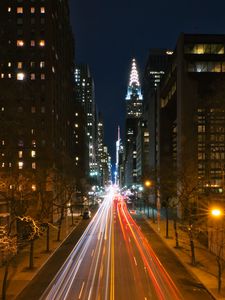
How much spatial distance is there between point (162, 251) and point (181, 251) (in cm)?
203

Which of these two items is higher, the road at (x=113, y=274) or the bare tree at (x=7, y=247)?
the bare tree at (x=7, y=247)

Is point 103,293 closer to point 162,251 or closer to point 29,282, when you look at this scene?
point 29,282

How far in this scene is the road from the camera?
93.8ft

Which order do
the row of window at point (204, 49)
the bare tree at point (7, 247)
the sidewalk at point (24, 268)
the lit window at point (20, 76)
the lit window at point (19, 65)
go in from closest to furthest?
the bare tree at point (7, 247) → the sidewalk at point (24, 268) → the row of window at point (204, 49) → the lit window at point (20, 76) → the lit window at point (19, 65)

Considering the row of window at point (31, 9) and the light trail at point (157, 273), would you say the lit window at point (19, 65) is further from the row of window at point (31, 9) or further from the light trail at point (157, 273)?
the light trail at point (157, 273)

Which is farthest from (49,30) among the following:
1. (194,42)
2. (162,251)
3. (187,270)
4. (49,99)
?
(187,270)

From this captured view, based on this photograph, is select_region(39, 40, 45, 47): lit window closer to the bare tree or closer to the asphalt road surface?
the asphalt road surface

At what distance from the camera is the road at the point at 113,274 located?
2859cm

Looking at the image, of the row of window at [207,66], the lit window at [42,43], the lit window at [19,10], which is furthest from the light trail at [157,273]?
the lit window at [19,10]

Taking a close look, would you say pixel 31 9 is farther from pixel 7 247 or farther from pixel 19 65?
pixel 7 247

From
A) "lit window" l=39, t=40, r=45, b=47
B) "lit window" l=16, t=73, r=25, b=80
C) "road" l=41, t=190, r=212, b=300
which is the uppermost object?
"lit window" l=39, t=40, r=45, b=47

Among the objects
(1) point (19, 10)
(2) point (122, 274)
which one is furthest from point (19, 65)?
(2) point (122, 274)

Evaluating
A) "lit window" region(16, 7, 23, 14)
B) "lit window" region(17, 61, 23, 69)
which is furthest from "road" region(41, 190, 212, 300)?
"lit window" region(16, 7, 23, 14)

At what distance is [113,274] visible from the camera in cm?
3450
